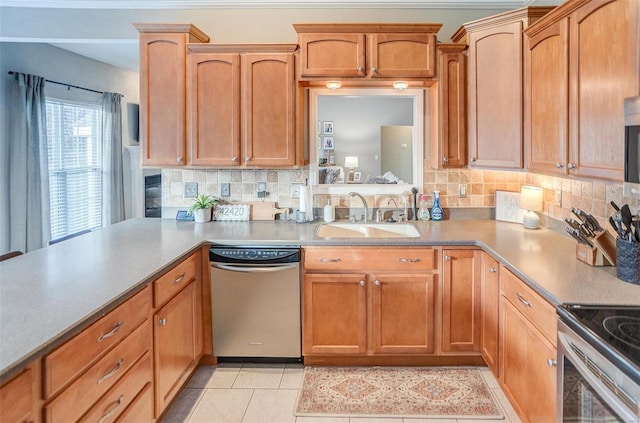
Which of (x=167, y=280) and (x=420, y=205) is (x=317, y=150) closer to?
(x=420, y=205)

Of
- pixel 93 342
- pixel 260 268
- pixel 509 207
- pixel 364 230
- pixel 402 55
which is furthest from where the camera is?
pixel 364 230

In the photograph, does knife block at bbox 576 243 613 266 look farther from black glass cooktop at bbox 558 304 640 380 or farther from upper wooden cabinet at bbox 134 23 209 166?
upper wooden cabinet at bbox 134 23 209 166

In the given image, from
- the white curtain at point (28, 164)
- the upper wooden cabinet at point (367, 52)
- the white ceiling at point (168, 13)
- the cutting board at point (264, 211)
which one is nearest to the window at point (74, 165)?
the white curtain at point (28, 164)

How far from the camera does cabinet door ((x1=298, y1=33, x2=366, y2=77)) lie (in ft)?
10.1

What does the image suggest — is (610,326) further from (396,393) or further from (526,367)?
(396,393)

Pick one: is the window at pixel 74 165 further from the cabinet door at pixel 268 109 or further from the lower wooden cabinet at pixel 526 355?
the lower wooden cabinet at pixel 526 355

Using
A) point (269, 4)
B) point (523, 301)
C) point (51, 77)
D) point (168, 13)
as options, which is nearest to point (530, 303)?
point (523, 301)

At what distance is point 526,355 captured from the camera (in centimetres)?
204

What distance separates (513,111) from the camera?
279cm

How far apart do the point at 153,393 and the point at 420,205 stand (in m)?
2.30

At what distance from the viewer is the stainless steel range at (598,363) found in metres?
1.20

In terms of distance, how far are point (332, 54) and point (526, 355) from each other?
2.24 m

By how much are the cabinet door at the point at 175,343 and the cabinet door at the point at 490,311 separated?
70.8 inches

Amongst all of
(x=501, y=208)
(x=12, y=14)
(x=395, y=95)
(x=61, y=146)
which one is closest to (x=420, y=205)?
(x=501, y=208)
